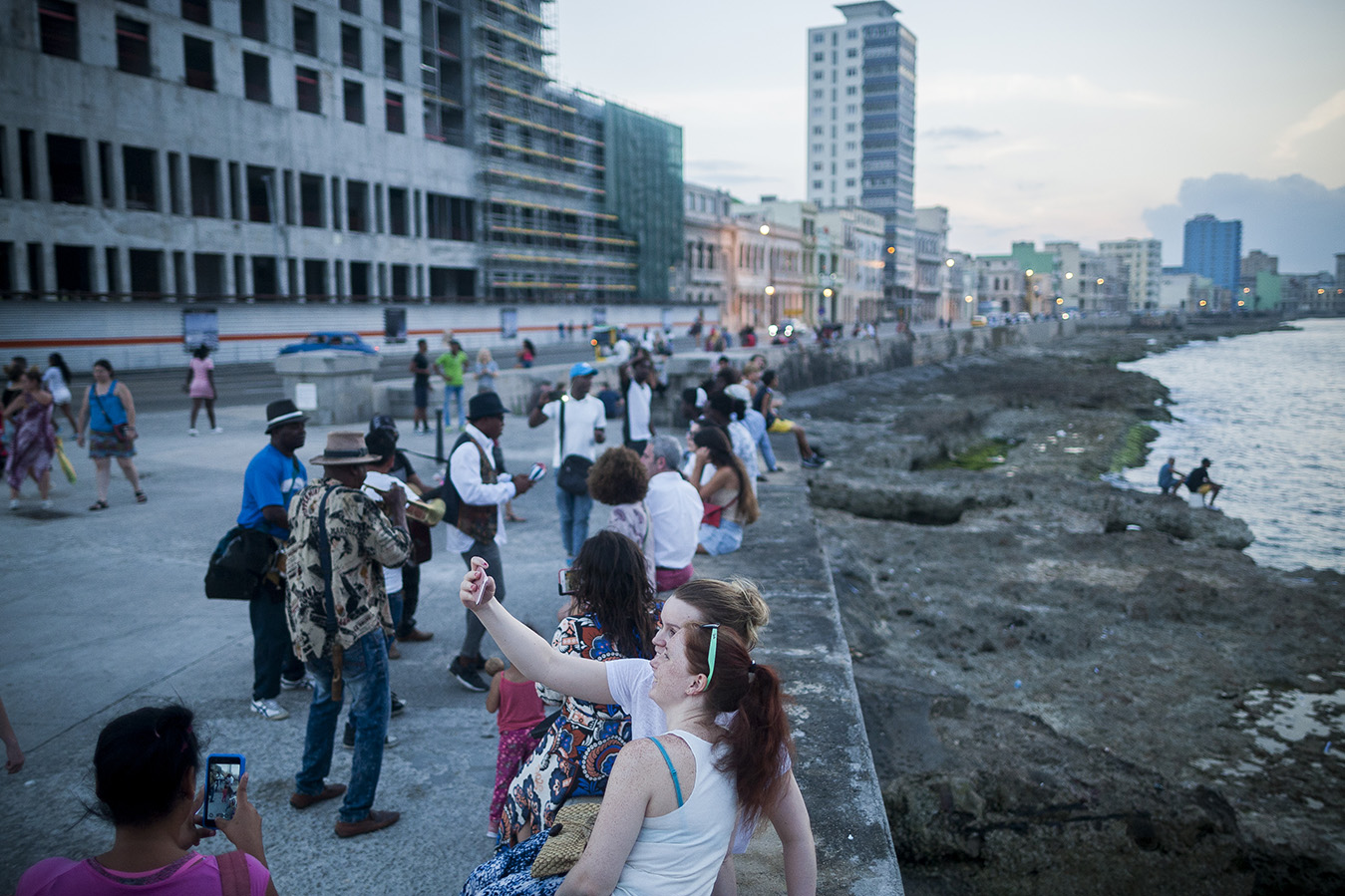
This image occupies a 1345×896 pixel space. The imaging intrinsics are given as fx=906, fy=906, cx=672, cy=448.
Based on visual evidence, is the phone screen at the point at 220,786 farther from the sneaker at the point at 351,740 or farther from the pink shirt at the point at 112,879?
the sneaker at the point at 351,740

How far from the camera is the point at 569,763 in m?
2.84

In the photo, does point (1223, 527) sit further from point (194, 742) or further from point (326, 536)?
point (194, 742)

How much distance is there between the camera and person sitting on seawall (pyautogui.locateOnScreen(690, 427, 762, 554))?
22.5 ft

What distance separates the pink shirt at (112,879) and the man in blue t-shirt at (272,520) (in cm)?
298

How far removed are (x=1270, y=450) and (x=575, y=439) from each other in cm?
3074

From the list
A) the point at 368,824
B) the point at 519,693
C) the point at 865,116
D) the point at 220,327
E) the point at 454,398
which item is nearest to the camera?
the point at 519,693

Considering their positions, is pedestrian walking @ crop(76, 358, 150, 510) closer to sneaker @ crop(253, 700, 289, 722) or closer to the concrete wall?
sneaker @ crop(253, 700, 289, 722)

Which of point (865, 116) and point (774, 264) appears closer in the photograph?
point (774, 264)

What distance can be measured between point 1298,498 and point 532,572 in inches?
841

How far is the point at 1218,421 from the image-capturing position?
37781mm

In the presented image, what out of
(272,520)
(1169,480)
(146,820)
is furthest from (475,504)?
(1169,480)

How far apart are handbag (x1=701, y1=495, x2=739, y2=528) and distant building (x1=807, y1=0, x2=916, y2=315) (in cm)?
10704

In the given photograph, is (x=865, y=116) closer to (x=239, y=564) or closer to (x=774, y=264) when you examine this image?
(x=774, y=264)

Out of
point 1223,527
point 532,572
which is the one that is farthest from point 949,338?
point 532,572
